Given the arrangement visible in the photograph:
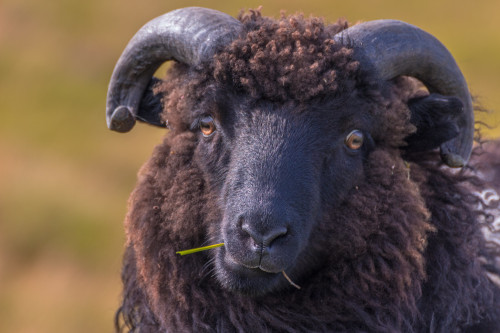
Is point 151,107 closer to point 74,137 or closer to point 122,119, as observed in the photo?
point 122,119

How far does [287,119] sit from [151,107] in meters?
1.28

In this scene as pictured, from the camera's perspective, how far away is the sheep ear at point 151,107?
519 centimetres

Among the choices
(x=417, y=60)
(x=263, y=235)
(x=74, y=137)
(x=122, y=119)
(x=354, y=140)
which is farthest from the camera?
(x=74, y=137)

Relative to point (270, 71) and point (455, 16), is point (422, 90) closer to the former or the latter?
point (270, 71)

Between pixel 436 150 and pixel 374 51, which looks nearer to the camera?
pixel 374 51

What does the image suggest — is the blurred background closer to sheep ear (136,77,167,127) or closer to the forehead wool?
the forehead wool

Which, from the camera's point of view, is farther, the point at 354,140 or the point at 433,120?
the point at 433,120

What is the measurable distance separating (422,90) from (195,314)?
219 centimetres

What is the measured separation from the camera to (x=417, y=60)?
4695 millimetres

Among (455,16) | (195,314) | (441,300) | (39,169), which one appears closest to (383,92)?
(441,300)

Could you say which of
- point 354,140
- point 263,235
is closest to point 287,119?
point 354,140

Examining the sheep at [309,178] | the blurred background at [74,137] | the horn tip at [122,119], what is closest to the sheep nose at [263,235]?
the sheep at [309,178]

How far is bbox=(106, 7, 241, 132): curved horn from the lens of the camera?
4.62 m

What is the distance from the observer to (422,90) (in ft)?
16.7
